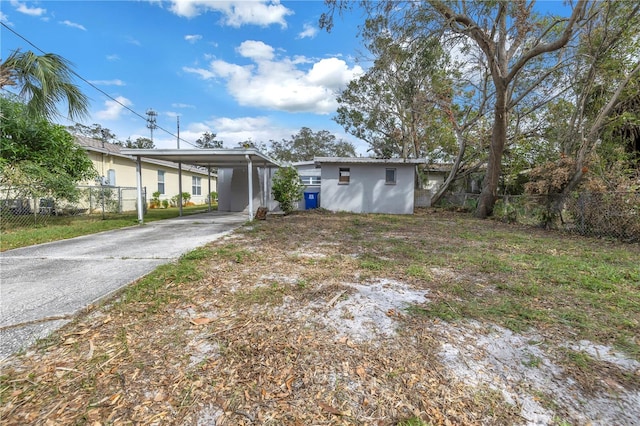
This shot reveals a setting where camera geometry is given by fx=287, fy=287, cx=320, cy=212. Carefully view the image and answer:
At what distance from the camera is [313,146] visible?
134 ft

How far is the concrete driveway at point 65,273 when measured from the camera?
8.49 feet

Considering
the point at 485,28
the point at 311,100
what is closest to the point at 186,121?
the point at 311,100

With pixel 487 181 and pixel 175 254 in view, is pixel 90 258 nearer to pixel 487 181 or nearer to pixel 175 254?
Answer: pixel 175 254

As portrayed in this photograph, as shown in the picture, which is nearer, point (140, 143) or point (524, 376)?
point (524, 376)

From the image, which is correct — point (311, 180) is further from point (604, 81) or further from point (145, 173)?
point (604, 81)

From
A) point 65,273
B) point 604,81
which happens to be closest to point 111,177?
point 65,273

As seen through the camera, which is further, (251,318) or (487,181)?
(487,181)

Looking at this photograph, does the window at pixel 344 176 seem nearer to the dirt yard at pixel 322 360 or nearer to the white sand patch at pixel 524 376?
the dirt yard at pixel 322 360

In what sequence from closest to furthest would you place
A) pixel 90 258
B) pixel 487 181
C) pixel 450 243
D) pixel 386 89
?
pixel 90 258
pixel 450 243
pixel 487 181
pixel 386 89

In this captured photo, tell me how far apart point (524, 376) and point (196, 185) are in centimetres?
2336

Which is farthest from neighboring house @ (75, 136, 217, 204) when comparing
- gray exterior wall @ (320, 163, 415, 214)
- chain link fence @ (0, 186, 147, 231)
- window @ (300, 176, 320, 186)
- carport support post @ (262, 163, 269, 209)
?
gray exterior wall @ (320, 163, 415, 214)

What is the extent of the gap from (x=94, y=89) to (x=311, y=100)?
22.0 meters

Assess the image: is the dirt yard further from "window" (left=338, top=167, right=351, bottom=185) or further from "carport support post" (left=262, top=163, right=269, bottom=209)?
"window" (left=338, top=167, right=351, bottom=185)

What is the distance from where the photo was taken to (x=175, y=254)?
16.8 ft
